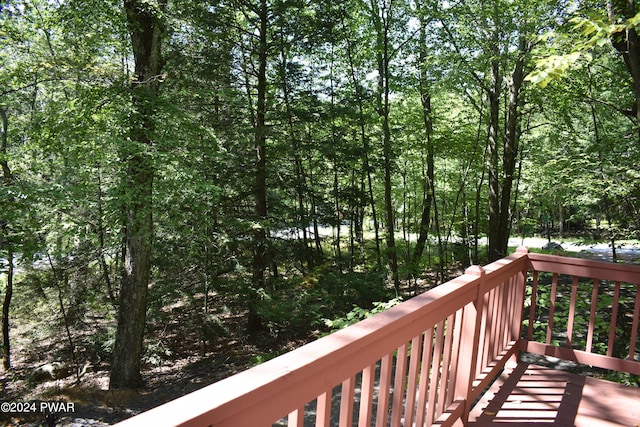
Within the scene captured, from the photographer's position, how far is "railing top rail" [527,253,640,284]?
2.86 metres

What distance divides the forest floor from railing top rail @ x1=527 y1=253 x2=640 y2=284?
4.42 m

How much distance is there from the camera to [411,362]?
173 cm

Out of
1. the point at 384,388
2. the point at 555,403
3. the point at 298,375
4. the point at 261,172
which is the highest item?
the point at 261,172

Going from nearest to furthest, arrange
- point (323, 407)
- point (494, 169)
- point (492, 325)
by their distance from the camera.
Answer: point (323, 407) → point (492, 325) → point (494, 169)

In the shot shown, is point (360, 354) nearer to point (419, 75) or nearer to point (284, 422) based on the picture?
point (284, 422)

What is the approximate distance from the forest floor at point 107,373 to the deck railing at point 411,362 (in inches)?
180

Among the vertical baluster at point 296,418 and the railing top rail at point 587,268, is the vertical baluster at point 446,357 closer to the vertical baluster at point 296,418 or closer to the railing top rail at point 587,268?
the vertical baluster at point 296,418

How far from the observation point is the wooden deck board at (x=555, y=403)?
238cm

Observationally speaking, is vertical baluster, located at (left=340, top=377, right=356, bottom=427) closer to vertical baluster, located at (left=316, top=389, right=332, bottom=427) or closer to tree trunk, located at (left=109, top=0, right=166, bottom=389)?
vertical baluster, located at (left=316, top=389, right=332, bottom=427)

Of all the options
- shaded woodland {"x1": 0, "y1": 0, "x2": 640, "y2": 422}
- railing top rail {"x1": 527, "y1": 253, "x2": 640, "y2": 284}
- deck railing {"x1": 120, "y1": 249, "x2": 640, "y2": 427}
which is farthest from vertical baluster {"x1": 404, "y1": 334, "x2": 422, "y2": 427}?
shaded woodland {"x1": 0, "y1": 0, "x2": 640, "y2": 422}

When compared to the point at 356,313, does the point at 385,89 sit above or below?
above

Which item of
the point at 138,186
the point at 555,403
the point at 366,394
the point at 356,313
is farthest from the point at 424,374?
the point at 138,186

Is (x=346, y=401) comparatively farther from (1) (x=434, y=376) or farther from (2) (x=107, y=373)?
(2) (x=107, y=373)

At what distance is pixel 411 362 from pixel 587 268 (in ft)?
7.29
